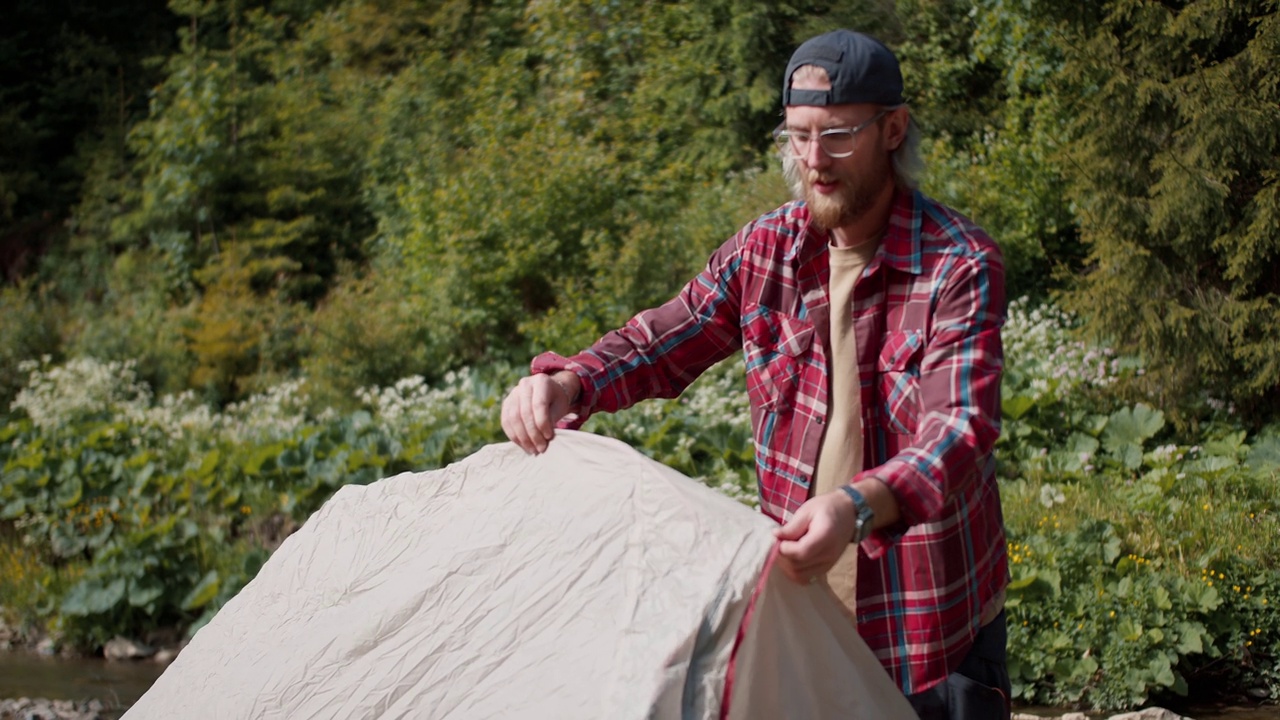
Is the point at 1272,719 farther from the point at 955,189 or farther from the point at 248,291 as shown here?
the point at 248,291

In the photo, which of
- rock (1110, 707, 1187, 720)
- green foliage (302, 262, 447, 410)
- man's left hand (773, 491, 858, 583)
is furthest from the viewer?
green foliage (302, 262, 447, 410)

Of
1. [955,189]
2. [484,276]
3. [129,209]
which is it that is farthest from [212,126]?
[955,189]

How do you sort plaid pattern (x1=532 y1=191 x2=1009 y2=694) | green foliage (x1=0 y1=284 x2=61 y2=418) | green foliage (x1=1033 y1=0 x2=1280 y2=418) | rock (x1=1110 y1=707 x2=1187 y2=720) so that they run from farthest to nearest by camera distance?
green foliage (x1=0 y1=284 x2=61 y2=418) → green foliage (x1=1033 y1=0 x2=1280 y2=418) → rock (x1=1110 y1=707 x2=1187 y2=720) → plaid pattern (x1=532 y1=191 x2=1009 y2=694)

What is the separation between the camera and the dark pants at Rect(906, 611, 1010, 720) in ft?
6.98

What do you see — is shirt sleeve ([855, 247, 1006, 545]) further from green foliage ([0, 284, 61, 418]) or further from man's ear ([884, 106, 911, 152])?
green foliage ([0, 284, 61, 418])

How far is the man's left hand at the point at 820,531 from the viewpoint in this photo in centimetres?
172

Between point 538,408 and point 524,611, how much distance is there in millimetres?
415

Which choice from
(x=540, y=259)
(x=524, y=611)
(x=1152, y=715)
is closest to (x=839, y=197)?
(x=524, y=611)

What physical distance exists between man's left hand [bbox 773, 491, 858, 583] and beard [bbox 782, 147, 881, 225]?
0.56m

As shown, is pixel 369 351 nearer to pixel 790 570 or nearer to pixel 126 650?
pixel 126 650

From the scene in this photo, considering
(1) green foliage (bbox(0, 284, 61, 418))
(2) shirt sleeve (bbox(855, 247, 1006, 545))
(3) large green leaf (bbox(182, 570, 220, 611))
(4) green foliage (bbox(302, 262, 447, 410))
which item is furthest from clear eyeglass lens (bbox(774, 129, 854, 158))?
(1) green foliage (bbox(0, 284, 61, 418))

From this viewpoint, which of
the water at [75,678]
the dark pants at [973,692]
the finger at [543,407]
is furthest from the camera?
the water at [75,678]

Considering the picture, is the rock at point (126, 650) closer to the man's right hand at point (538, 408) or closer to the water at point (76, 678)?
the water at point (76, 678)

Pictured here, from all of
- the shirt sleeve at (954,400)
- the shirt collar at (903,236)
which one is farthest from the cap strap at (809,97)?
the shirt sleeve at (954,400)
